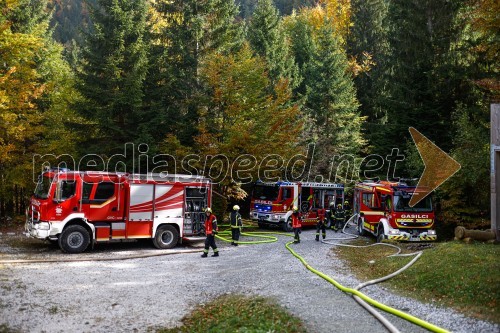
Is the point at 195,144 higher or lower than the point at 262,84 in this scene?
lower

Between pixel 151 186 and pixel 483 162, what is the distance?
13303 millimetres

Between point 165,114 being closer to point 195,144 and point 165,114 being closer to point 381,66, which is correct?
point 195,144

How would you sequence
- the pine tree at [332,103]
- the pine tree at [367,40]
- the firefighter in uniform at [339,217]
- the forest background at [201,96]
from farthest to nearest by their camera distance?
the pine tree at [367,40] → the pine tree at [332,103] → the firefighter in uniform at [339,217] → the forest background at [201,96]

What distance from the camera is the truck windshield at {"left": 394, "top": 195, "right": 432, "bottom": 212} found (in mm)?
18297

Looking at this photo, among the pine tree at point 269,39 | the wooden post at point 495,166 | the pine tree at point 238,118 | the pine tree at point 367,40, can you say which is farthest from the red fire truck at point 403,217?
the pine tree at point 367,40

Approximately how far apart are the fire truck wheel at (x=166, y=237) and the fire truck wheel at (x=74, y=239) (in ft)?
8.81

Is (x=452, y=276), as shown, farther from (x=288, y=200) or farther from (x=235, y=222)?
(x=288, y=200)

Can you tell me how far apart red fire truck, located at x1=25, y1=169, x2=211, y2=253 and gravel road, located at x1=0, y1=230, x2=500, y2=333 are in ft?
2.88

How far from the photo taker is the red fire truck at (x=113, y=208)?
15.2m

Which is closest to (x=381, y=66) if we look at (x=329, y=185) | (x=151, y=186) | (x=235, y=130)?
(x=329, y=185)

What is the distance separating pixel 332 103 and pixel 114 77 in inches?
704

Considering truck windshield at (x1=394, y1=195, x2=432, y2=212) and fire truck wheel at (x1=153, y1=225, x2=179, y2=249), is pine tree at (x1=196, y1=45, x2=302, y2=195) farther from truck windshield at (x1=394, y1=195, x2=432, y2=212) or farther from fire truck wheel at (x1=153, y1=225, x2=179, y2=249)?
truck windshield at (x1=394, y1=195, x2=432, y2=212)

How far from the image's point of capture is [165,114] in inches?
940

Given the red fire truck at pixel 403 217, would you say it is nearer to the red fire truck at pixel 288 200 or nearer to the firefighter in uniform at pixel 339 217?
the firefighter in uniform at pixel 339 217
